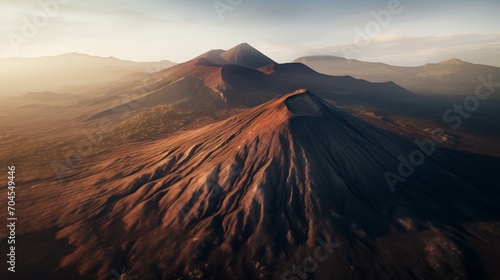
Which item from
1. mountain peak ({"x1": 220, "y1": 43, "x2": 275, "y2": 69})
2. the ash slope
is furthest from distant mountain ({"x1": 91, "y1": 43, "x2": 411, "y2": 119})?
the ash slope

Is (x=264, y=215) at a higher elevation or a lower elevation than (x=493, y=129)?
higher

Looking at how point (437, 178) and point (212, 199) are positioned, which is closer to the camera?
point (212, 199)

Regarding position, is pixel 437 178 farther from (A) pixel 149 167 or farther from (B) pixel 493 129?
(B) pixel 493 129

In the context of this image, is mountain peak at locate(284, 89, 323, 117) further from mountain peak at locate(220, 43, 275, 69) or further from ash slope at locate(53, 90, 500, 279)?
mountain peak at locate(220, 43, 275, 69)

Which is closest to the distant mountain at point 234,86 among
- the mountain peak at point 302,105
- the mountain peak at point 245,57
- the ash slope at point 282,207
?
the mountain peak at point 245,57

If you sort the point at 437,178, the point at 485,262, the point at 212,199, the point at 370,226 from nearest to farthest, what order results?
1. the point at 485,262
2. the point at 370,226
3. the point at 212,199
4. the point at 437,178

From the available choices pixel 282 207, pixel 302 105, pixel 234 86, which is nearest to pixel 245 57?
pixel 234 86

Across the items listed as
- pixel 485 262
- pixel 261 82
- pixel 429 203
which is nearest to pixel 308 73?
pixel 261 82

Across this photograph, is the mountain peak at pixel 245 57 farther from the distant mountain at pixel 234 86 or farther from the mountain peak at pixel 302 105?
the mountain peak at pixel 302 105
